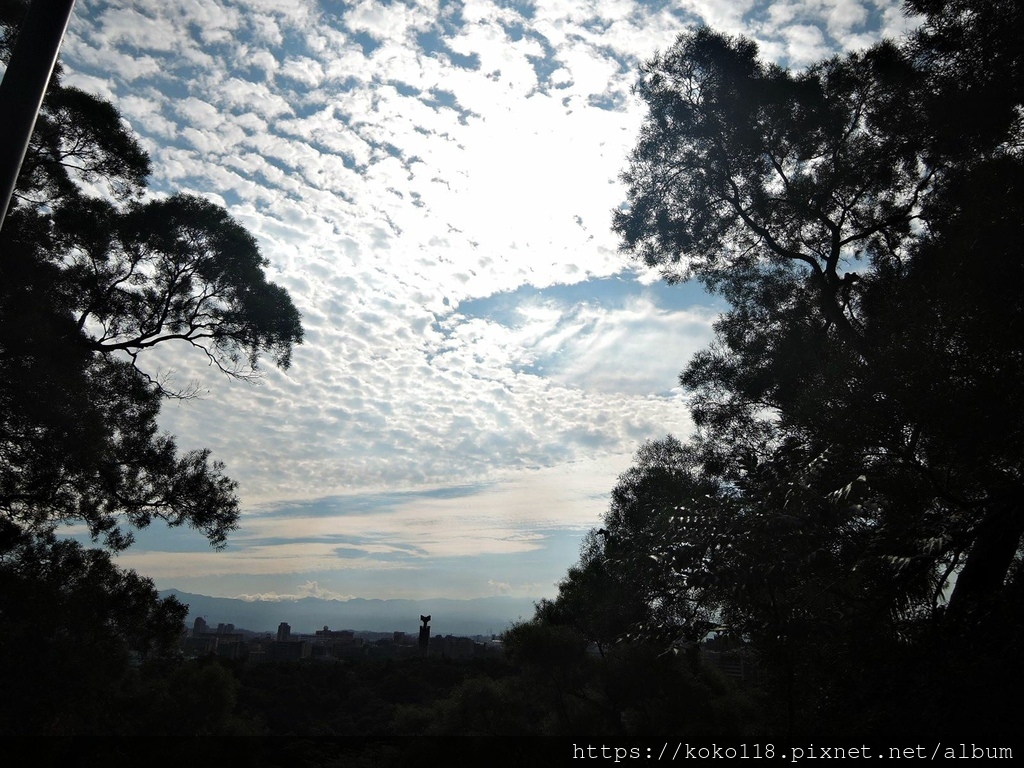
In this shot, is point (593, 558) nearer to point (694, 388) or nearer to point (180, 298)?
point (694, 388)

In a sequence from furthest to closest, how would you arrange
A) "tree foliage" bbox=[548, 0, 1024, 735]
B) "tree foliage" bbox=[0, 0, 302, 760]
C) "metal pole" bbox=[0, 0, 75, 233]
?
"tree foliage" bbox=[0, 0, 302, 760] < "tree foliage" bbox=[548, 0, 1024, 735] < "metal pole" bbox=[0, 0, 75, 233]

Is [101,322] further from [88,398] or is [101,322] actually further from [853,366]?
[853,366]

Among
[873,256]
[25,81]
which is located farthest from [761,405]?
[25,81]

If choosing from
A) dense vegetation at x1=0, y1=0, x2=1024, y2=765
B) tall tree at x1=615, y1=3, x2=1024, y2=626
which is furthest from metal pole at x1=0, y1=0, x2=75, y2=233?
tall tree at x1=615, y1=3, x2=1024, y2=626

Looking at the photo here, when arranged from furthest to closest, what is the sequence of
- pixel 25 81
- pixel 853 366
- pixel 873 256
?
pixel 873 256 < pixel 853 366 < pixel 25 81

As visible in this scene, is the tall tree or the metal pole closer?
the metal pole

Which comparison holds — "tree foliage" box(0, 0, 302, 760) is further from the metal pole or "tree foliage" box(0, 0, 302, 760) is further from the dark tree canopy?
the metal pole

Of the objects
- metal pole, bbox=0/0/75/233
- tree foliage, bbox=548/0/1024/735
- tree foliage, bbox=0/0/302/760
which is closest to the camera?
metal pole, bbox=0/0/75/233

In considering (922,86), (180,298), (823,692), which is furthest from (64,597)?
(922,86)

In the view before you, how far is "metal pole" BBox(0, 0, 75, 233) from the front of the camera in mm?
2658

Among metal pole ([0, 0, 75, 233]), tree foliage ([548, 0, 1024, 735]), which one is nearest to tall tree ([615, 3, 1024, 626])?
tree foliage ([548, 0, 1024, 735])

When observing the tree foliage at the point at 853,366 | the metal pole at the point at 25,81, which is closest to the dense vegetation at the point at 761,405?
the tree foliage at the point at 853,366

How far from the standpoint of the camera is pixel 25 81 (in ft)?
8.93

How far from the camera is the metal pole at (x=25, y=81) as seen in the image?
2.66 meters
